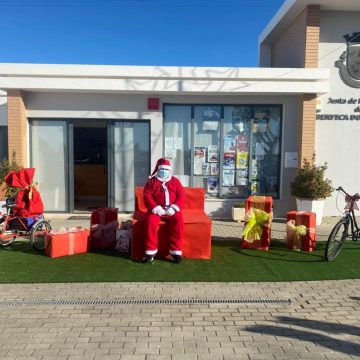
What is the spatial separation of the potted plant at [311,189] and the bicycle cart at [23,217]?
18.1 ft

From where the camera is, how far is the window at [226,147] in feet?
33.7

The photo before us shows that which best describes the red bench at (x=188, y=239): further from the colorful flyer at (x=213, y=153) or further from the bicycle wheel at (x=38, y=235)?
the colorful flyer at (x=213, y=153)

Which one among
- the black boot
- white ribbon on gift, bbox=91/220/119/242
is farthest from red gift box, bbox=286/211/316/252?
white ribbon on gift, bbox=91/220/119/242

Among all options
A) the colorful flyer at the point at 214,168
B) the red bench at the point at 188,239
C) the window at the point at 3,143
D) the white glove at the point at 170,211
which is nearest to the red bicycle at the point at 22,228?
the red bench at the point at 188,239

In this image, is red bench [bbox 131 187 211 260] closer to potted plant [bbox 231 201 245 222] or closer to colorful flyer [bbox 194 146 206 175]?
potted plant [bbox 231 201 245 222]

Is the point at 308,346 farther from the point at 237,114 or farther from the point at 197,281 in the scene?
the point at 237,114

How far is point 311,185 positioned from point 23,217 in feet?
19.6

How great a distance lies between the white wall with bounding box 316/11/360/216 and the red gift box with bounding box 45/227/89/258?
6361mm

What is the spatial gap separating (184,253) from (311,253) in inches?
84.5

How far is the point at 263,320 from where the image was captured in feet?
13.9

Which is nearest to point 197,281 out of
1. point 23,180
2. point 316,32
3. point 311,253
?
point 311,253

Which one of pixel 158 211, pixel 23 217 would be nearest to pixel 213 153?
pixel 158 211

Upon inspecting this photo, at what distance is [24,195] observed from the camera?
23.2 ft

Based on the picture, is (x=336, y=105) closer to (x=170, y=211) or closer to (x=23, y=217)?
(x=170, y=211)
